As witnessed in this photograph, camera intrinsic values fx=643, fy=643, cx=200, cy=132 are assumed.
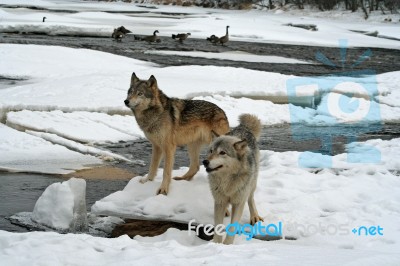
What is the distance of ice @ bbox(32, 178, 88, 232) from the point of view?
7656 millimetres

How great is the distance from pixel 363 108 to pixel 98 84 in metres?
7.45

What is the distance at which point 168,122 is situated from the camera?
353 inches

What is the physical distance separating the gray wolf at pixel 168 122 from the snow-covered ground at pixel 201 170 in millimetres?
328

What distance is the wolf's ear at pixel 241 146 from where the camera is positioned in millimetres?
7024

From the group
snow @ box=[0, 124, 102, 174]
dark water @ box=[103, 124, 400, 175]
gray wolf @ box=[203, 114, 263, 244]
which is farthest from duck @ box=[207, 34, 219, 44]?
gray wolf @ box=[203, 114, 263, 244]

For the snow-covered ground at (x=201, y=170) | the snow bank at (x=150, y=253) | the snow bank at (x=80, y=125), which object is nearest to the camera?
the snow bank at (x=150, y=253)

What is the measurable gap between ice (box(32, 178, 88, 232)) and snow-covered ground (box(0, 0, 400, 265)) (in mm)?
554

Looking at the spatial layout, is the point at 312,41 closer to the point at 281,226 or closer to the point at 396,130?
the point at 396,130

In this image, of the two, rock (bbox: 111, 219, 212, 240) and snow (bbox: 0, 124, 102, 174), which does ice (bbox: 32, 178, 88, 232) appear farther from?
snow (bbox: 0, 124, 102, 174)

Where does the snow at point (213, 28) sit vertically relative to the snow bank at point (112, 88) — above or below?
above

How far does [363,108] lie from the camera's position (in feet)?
59.8

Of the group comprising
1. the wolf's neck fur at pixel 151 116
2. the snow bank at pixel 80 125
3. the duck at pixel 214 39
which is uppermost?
the wolf's neck fur at pixel 151 116

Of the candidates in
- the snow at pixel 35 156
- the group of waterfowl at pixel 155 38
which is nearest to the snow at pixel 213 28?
the group of waterfowl at pixel 155 38

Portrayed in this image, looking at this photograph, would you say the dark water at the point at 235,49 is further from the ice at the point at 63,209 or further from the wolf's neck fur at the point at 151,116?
the ice at the point at 63,209
